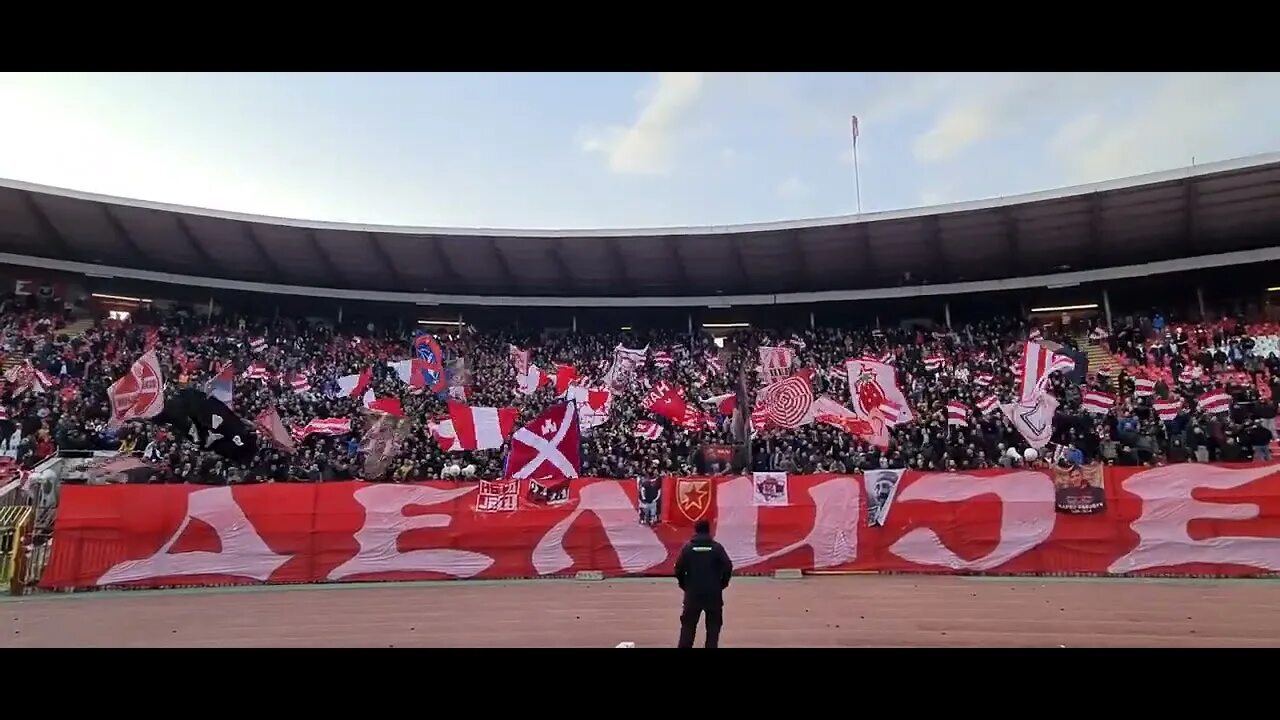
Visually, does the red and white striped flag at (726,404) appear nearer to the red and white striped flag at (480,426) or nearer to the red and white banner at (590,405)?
the red and white banner at (590,405)

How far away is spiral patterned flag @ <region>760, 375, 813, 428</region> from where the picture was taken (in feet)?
71.4

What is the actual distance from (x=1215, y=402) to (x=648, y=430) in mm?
14875

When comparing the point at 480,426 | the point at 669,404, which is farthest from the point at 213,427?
the point at 669,404

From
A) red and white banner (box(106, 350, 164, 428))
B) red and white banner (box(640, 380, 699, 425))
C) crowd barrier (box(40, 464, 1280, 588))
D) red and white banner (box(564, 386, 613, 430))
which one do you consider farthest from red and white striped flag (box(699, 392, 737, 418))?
red and white banner (box(106, 350, 164, 428))

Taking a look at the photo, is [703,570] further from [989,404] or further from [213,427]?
[213,427]

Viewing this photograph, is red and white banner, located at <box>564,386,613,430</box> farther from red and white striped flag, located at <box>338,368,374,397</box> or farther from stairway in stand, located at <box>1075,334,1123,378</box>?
stairway in stand, located at <box>1075,334,1123,378</box>

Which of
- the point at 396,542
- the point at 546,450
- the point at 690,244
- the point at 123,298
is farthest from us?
the point at 123,298

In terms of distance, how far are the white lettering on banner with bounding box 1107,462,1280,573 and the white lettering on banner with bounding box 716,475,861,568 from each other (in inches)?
187

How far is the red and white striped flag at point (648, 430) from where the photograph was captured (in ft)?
76.7

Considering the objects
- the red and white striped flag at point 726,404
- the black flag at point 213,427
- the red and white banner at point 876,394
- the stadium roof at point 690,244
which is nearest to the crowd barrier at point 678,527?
the red and white banner at point 876,394

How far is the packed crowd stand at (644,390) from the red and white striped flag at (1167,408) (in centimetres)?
26

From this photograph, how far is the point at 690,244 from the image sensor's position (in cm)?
2728

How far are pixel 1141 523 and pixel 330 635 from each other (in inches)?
554
